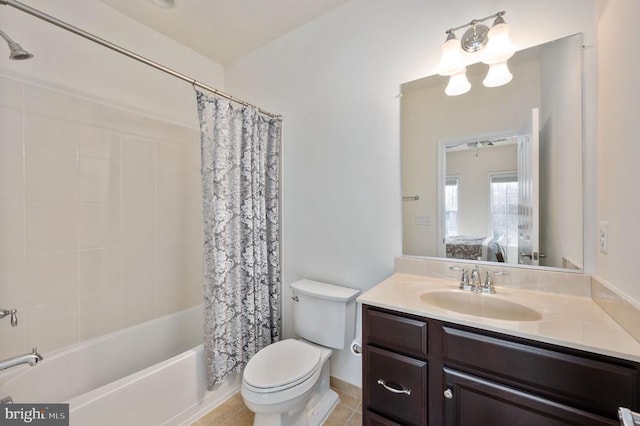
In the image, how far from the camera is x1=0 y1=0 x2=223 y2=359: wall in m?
1.45

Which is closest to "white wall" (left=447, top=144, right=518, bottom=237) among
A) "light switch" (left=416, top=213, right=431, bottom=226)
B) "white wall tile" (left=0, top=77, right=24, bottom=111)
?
"light switch" (left=416, top=213, right=431, bottom=226)

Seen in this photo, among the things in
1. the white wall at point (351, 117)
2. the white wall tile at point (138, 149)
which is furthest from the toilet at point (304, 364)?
the white wall tile at point (138, 149)

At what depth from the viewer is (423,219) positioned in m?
1.56

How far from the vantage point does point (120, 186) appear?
6.04 feet

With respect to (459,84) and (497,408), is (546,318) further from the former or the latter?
(459,84)

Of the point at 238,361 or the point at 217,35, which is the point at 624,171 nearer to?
the point at 238,361

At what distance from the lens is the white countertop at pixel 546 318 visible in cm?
77

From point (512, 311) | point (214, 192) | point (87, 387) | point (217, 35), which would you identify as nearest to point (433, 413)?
point (512, 311)

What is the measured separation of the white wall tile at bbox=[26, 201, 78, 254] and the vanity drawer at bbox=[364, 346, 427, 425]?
6.17 ft

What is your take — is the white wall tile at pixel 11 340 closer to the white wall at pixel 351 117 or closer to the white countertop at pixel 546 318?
the white wall at pixel 351 117

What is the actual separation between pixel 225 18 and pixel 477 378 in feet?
8.30

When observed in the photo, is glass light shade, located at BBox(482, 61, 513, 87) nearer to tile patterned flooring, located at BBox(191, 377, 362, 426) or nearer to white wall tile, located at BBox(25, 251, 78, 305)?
tile patterned flooring, located at BBox(191, 377, 362, 426)

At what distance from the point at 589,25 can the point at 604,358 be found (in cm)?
134

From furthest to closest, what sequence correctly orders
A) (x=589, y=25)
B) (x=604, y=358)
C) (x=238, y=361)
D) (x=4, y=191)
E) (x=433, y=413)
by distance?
(x=238, y=361)
(x=4, y=191)
(x=589, y=25)
(x=433, y=413)
(x=604, y=358)
